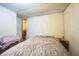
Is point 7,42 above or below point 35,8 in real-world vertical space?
below

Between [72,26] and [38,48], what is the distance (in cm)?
44

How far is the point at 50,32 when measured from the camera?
4.04ft

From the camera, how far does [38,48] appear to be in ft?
3.67

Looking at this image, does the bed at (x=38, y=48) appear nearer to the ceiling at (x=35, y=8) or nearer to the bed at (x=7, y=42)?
the bed at (x=7, y=42)

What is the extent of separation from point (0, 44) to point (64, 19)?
722mm

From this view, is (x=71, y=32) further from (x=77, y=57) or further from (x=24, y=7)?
(x=24, y=7)

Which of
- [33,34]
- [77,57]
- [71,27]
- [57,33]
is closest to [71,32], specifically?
[71,27]

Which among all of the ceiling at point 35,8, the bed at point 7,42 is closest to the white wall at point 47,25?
the ceiling at point 35,8

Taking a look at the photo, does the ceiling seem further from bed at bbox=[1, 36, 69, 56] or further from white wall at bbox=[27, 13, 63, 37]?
bed at bbox=[1, 36, 69, 56]

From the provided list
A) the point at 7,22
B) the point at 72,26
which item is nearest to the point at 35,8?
the point at 7,22

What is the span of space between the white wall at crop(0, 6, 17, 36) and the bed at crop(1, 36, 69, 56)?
0.19m

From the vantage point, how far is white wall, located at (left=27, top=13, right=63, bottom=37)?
1.23 meters

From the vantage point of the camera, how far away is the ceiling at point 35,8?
1.16 metres

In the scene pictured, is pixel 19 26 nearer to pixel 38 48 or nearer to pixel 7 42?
pixel 7 42
